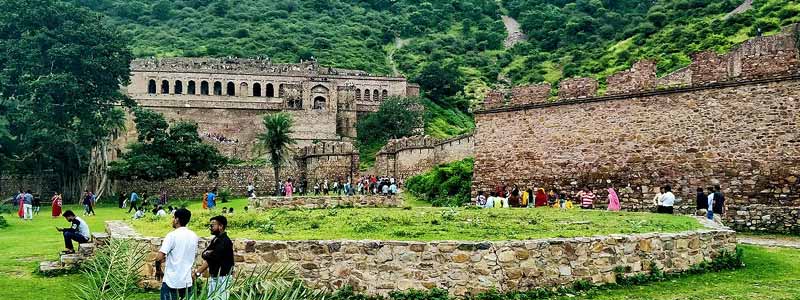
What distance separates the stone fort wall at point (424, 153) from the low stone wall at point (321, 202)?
12680 millimetres

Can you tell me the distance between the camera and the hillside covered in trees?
2191 inches

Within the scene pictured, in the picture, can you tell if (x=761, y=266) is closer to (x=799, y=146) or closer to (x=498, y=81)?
(x=799, y=146)

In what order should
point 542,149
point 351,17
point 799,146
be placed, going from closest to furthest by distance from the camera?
point 799,146, point 542,149, point 351,17

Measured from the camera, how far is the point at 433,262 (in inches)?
335

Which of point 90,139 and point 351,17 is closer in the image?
point 90,139

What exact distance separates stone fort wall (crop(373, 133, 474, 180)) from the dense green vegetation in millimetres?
4917

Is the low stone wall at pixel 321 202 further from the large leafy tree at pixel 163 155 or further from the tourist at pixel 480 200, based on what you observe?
the large leafy tree at pixel 163 155

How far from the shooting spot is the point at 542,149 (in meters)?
20.3

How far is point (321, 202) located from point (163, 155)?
20.7 meters

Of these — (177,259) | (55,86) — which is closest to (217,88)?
(55,86)

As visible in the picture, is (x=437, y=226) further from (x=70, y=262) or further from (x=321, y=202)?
(x=321, y=202)

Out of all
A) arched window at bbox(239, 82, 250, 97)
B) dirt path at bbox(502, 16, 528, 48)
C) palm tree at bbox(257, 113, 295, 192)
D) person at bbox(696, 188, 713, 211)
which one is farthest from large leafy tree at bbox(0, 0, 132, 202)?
dirt path at bbox(502, 16, 528, 48)

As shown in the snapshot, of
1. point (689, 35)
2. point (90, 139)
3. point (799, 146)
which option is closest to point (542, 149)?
point (799, 146)

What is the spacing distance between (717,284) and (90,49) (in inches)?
1424
